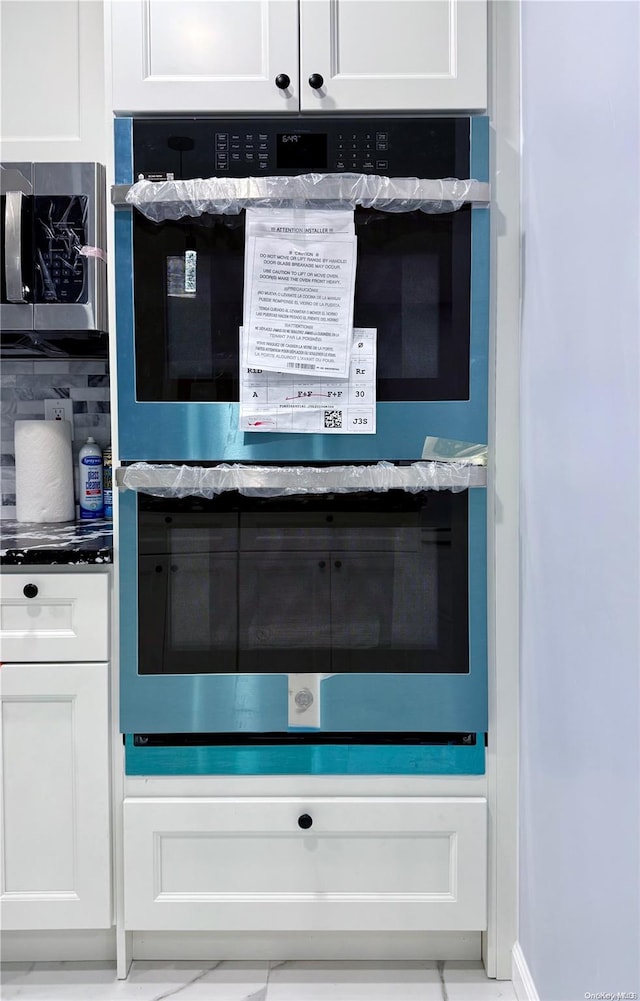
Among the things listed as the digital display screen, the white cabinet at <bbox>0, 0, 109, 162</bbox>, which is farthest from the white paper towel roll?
the digital display screen

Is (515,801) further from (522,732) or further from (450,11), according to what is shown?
(450,11)

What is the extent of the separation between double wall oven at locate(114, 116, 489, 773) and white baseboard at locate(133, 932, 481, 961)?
384mm

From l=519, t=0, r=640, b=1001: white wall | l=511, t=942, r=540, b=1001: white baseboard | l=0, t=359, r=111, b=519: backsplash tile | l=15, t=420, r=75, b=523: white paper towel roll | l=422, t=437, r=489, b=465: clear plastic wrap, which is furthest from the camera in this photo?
l=0, t=359, r=111, b=519: backsplash tile

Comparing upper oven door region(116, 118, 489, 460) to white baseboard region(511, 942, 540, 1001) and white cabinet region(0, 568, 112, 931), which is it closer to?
white cabinet region(0, 568, 112, 931)

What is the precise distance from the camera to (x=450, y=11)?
1450mm

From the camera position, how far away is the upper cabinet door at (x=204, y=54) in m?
1.46

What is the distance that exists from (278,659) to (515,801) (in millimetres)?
567

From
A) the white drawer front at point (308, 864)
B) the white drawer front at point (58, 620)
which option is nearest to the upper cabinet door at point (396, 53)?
the white drawer front at point (58, 620)

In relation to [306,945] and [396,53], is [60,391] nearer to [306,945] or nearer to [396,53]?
[396,53]

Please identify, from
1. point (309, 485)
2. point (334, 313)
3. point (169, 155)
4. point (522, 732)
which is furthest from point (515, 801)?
point (169, 155)

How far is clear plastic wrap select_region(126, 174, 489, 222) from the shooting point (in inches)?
56.8

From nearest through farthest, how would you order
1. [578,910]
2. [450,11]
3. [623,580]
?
1. [623,580]
2. [578,910]
3. [450,11]

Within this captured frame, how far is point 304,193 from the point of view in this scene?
1444 millimetres

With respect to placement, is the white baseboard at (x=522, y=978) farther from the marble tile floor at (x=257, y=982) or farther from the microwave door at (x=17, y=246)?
the microwave door at (x=17, y=246)
